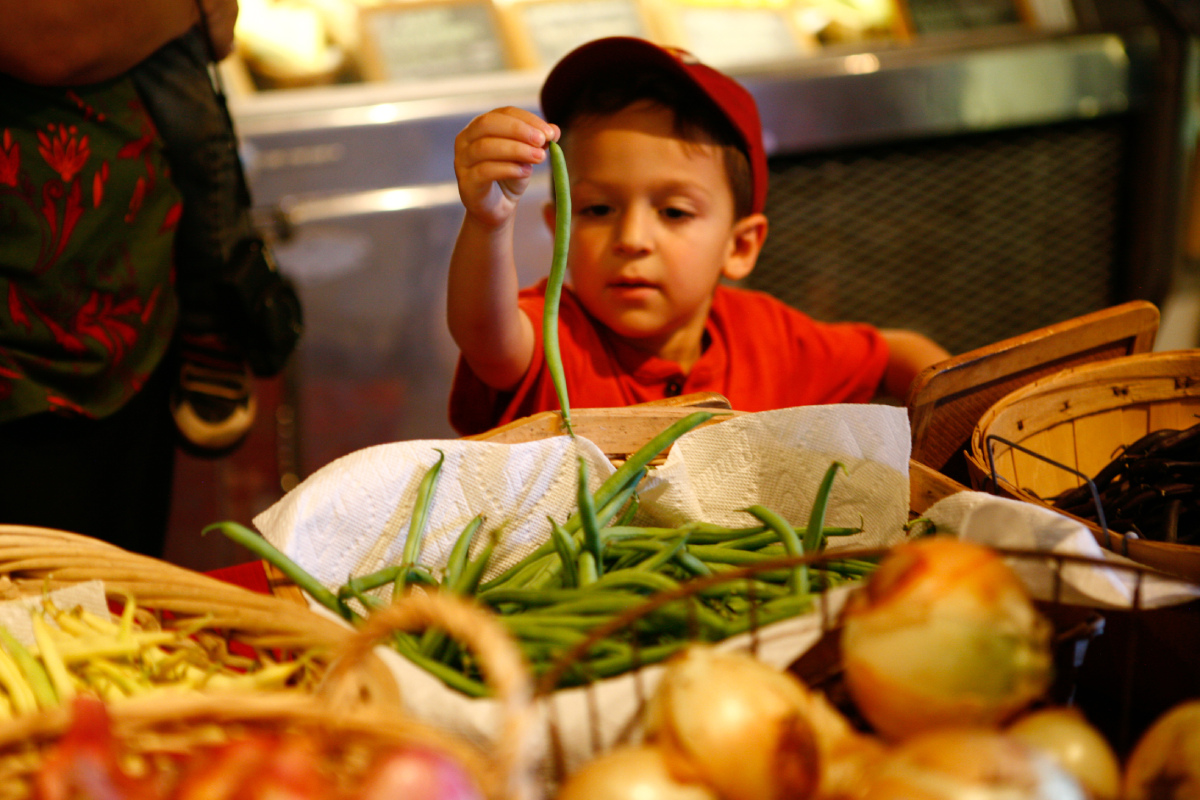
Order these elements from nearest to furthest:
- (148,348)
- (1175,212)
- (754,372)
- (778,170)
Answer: (148,348) < (754,372) < (778,170) < (1175,212)

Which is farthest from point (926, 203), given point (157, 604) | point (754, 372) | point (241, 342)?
point (157, 604)

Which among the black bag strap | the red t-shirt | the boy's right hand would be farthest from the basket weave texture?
the black bag strap

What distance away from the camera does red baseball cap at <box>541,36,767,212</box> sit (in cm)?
117

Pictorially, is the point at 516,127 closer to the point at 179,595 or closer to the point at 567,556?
the point at 567,556

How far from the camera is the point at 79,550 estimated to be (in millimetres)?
809

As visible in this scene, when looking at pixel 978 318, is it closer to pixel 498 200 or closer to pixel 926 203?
pixel 926 203

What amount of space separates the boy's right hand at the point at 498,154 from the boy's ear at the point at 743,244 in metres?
0.49

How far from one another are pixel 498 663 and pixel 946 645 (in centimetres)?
25

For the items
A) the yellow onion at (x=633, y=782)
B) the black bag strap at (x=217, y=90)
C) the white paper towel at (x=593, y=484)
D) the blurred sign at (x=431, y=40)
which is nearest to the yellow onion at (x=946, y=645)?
the yellow onion at (x=633, y=782)

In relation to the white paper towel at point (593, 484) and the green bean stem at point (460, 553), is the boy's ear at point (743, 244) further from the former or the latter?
the green bean stem at point (460, 553)

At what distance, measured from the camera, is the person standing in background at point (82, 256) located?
3.51 ft

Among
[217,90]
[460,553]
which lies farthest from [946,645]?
[217,90]

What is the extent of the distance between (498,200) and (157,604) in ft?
1.73

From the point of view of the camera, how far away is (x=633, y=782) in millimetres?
457
